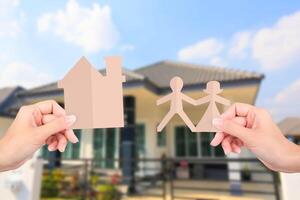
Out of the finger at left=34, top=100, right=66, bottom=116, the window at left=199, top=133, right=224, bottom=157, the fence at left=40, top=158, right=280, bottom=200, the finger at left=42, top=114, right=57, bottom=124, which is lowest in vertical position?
the fence at left=40, top=158, right=280, bottom=200

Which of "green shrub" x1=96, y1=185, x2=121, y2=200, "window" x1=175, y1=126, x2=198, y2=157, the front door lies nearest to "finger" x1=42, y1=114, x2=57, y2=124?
"green shrub" x1=96, y1=185, x2=121, y2=200

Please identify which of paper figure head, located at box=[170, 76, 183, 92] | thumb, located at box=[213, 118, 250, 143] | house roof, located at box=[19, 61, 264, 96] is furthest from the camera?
house roof, located at box=[19, 61, 264, 96]

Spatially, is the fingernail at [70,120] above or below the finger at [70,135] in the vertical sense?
above

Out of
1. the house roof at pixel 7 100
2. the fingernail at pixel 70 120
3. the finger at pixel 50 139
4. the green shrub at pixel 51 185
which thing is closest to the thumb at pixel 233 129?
the fingernail at pixel 70 120

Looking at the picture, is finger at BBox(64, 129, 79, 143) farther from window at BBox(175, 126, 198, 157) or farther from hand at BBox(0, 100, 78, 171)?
window at BBox(175, 126, 198, 157)

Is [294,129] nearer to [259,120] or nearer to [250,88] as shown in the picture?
[250,88]

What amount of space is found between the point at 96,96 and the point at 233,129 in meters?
0.55

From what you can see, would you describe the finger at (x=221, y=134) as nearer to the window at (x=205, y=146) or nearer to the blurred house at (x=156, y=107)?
the blurred house at (x=156, y=107)

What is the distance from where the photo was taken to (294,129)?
1125 cm

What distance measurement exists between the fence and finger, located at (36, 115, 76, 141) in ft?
11.6

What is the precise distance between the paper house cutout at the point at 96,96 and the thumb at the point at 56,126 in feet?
0.10

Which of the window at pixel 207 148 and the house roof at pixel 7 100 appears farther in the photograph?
the window at pixel 207 148

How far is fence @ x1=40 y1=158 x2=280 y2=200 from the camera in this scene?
17.0ft

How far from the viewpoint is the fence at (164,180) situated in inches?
204
